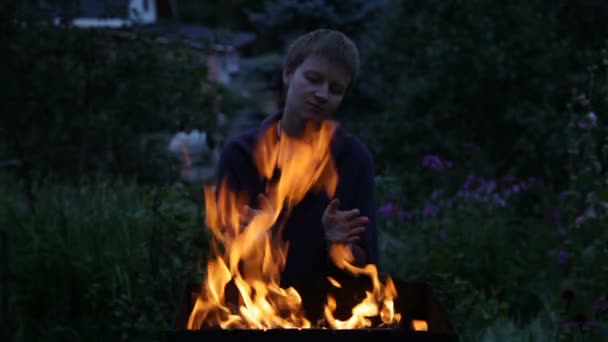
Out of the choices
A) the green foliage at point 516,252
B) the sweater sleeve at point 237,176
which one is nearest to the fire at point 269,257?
the sweater sleeve at point 237,176

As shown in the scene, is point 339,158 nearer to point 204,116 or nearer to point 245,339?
point 245,339

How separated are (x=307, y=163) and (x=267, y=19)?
20.4 meters

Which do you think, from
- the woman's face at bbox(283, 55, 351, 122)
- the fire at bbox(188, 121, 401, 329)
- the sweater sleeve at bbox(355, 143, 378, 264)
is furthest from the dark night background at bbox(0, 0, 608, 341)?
the woman's face at bbox(283, 55, 351, 122)

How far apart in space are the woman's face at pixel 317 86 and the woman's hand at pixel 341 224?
0.34 metres

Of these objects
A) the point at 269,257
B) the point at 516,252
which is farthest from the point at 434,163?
the point at 269,257

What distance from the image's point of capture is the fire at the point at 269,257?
2.76m

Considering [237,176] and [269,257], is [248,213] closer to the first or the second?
[269,257]

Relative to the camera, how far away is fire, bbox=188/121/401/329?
9.05 ft

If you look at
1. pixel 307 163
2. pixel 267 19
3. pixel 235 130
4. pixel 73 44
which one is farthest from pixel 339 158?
pixel 235 130

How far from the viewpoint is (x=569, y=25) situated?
10.0 meters

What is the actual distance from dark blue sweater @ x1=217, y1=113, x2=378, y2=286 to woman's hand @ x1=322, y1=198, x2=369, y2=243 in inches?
7.8

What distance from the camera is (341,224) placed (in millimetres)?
2916

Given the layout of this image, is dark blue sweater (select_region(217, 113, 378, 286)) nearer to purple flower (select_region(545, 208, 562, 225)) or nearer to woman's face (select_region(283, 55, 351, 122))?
woman's face (select_region(283, 55, 351, 122))

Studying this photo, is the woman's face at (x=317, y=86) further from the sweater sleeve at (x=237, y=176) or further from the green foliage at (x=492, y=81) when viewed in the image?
the green foliage at (x=492, y=81)
